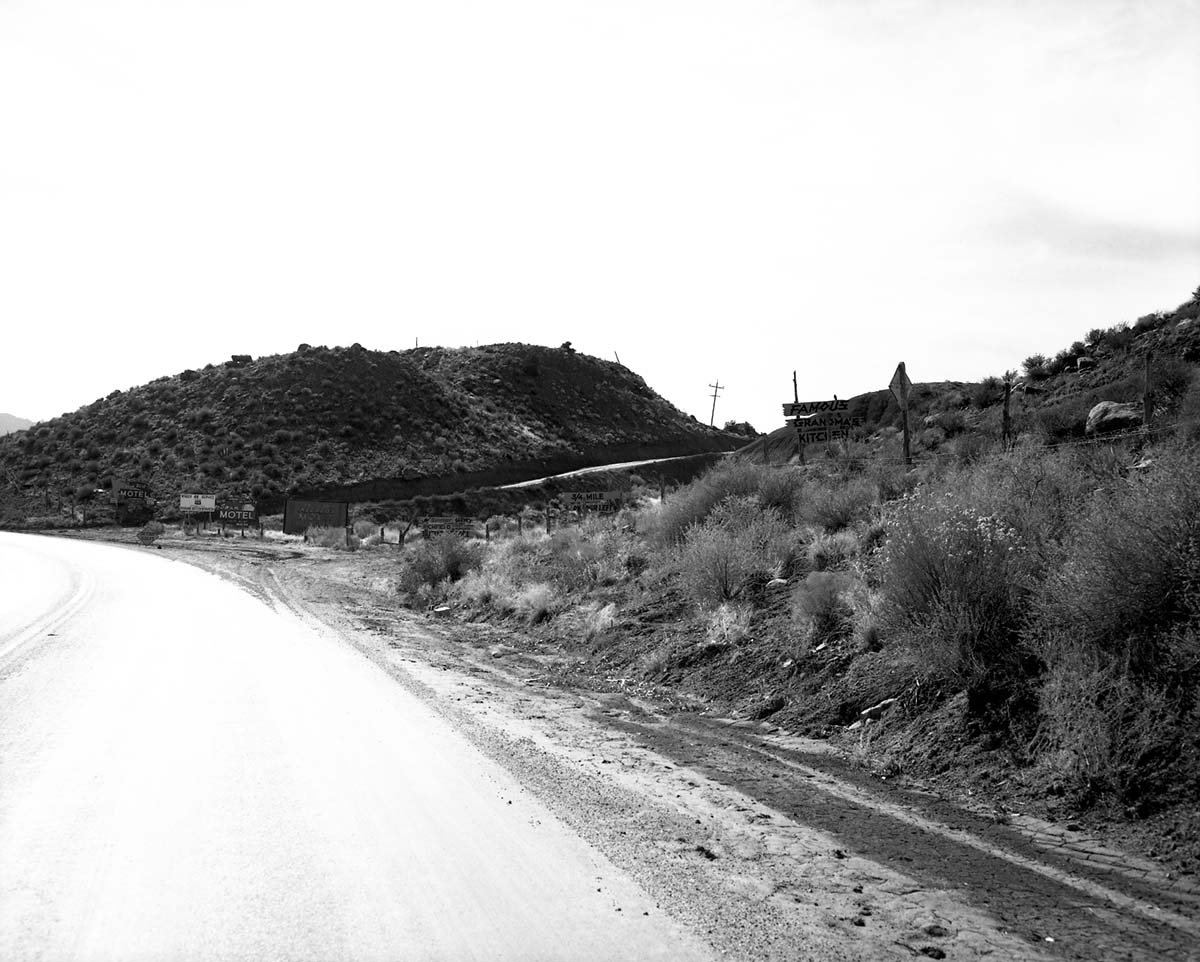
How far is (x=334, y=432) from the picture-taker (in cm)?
7269

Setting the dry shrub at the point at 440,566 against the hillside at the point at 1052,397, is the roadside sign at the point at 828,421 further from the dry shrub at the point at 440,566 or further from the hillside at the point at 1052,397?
the dry shrub at the point at 440,566

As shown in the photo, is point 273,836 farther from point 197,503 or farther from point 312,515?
point 197,503

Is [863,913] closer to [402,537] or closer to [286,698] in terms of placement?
[286,698]

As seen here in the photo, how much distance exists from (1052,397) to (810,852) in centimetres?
2137

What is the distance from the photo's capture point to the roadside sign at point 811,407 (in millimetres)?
24422

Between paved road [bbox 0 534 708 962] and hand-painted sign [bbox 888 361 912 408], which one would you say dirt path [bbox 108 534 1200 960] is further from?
hand-painted sign [bbox 888 361 912 408]

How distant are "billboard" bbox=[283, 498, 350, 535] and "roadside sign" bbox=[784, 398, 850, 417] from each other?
110 feet

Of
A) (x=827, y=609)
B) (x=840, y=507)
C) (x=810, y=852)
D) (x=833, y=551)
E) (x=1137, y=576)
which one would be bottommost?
(x=810, y=852)

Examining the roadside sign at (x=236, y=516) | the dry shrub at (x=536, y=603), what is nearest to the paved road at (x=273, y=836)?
the dry shrub at (x=536, y=603)

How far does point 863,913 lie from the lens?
5.02 m

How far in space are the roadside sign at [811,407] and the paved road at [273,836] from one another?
15.8 metres

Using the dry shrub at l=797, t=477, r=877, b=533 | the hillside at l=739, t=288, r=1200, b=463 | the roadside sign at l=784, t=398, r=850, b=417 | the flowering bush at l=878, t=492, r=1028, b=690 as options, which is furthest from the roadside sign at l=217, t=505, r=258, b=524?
the flowering bush at l=878, t=492, r=1028, b=690

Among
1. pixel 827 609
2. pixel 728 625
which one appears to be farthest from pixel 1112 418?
pixel 827 609

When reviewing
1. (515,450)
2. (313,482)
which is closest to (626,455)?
(515,450)
